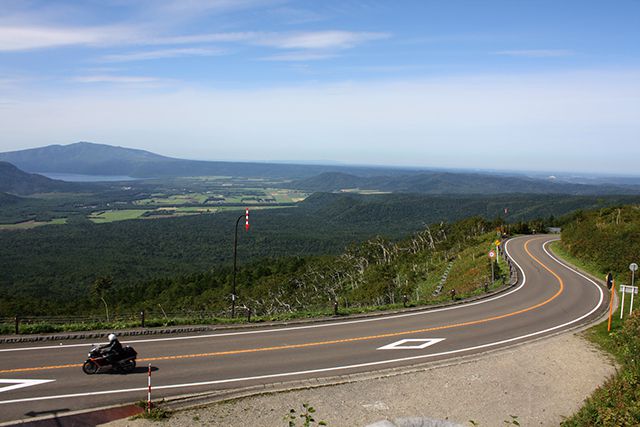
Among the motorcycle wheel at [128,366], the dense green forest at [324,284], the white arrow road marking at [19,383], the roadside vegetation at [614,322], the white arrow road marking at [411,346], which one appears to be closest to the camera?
the roadside vegetation at [614,322]

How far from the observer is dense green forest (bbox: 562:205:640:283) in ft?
111

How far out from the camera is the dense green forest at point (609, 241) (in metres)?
33.9

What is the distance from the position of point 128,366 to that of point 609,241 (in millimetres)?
38832

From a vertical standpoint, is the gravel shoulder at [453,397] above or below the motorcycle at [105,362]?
below

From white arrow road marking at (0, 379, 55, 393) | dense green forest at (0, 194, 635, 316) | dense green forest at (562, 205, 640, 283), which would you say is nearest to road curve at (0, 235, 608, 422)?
white arrow road marking at (0, 379, 55, 393)

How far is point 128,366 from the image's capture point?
1493 cm

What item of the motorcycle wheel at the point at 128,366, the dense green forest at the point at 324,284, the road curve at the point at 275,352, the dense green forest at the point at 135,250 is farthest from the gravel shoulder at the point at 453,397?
the dense green forest at the point at 135,250

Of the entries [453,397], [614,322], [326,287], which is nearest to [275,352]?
[453,397]

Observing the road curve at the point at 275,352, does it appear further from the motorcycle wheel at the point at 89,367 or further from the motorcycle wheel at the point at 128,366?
the motorcycle wheel at the point at 128,366

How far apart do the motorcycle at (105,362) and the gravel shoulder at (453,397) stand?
336 centimetres

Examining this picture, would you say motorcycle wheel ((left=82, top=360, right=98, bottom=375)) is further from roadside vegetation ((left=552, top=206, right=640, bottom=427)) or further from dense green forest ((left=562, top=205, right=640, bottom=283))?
dense green forest ((left=562, top=205, right=640, bottom=283))

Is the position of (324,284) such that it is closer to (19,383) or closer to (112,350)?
(112,350)

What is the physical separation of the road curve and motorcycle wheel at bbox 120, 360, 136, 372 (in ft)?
1.10

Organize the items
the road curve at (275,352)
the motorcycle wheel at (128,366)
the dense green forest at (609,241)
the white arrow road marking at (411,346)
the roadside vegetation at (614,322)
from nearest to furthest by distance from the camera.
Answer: the roadside vegetation at (614,322) → the road curve at (275,352) → the motorcycle wheel at (128,366) → the white arrow road marking at (411,346) → the dense green forest at (609,241)
